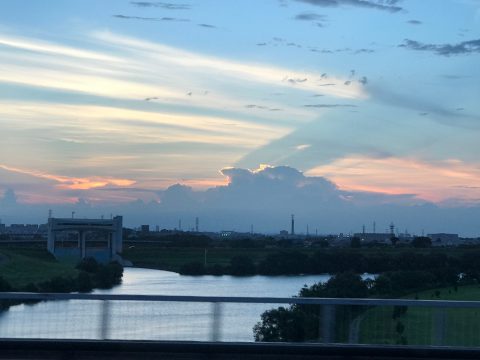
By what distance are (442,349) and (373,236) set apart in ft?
68.7

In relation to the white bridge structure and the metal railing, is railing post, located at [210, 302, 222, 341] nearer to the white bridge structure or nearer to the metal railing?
the metal railing

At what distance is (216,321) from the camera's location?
41.9 feet

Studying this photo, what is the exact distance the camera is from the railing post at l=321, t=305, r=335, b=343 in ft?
42.2

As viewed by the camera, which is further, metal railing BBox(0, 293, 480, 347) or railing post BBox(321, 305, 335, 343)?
railing post BBox(321, 305, 335, 343)

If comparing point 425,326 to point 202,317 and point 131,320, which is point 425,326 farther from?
point 131,320

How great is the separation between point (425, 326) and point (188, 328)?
158 inches

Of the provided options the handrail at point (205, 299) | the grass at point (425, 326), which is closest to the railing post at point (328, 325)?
the handrail at point (205, 299)

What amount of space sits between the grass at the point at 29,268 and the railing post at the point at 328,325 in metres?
5.06

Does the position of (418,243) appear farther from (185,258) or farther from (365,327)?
(365,327)

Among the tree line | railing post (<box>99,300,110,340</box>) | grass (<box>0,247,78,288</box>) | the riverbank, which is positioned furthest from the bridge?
the tree line

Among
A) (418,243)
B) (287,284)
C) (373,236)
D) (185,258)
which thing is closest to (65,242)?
(185,258)

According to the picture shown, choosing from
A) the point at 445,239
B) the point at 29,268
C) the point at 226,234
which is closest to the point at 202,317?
the point at 29,268

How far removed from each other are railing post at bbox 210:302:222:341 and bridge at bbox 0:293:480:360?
0.05ft

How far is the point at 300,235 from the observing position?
3609 centimetres
